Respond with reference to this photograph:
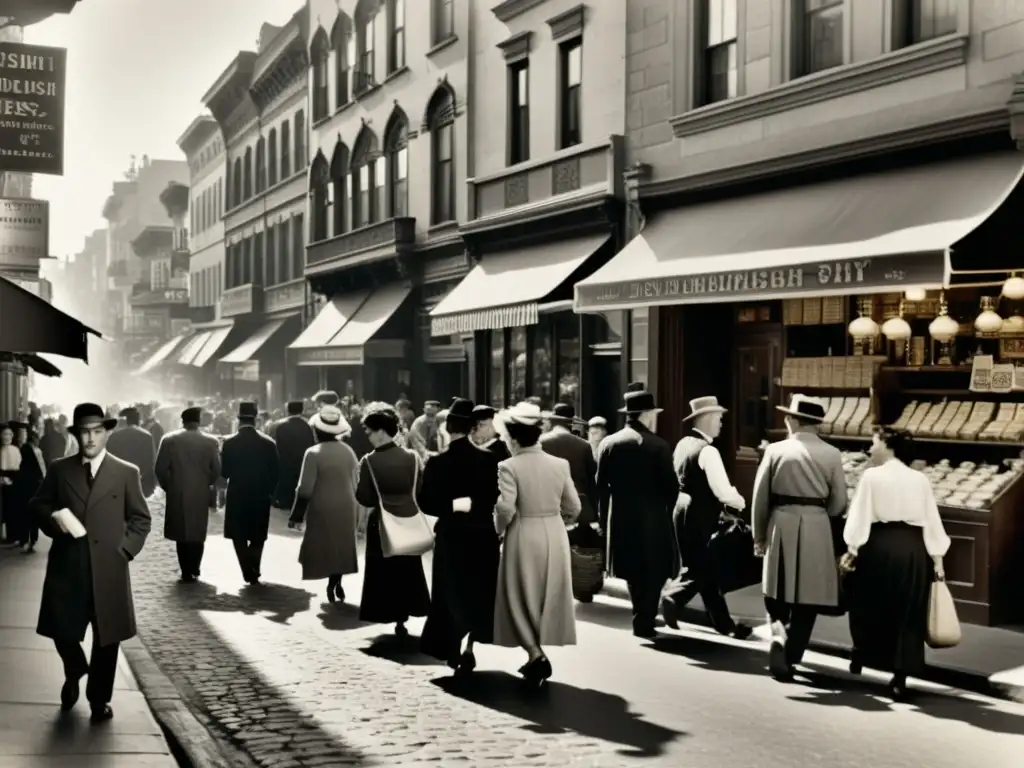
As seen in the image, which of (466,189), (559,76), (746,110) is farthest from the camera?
(466,189)

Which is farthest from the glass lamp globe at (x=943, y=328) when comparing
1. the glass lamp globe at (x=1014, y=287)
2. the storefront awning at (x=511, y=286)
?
the storefront awning at (x=511, y=286)

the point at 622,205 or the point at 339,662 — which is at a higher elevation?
the point at 622,205

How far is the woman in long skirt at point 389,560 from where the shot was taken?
11.0m

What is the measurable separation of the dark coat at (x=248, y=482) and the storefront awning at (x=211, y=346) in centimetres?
2985

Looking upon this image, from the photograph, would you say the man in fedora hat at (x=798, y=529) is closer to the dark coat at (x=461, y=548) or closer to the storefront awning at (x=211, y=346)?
the dark coat at (x=461, y=548)

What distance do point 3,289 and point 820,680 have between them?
724 cm

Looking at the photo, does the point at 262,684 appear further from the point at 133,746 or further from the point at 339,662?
the point at 133,746

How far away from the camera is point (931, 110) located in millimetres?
13188

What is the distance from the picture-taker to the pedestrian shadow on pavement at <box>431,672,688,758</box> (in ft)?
24.9

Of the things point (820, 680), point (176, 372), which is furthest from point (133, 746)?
point (176, 372)

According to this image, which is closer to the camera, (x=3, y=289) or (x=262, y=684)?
(x=262, y=684)

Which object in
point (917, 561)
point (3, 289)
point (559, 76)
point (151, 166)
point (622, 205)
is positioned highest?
point (151, 166)

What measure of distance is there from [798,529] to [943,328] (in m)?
4.54

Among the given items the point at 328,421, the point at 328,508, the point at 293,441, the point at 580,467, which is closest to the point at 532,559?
the point at 580,467
